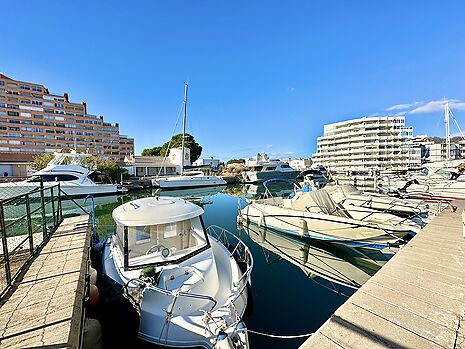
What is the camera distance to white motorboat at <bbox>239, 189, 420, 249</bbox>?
775cm

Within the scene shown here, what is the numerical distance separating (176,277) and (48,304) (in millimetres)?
1820

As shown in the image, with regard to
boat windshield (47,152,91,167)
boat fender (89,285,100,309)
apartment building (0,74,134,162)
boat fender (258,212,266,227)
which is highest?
apartment building (0,74,134,162)

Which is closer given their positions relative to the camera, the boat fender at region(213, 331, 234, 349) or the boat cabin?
the boat fender at region(213, 331, 234, 349)

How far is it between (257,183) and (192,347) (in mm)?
40825

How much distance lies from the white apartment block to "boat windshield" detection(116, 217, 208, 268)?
6227 cm

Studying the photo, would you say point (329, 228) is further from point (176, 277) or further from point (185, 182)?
point (185, 182)

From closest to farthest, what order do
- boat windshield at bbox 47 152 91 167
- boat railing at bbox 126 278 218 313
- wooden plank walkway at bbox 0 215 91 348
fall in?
1. wooden plank walkway at bbox 0 215 91 348
2. boat railing at bbox 126 278 218 313
3. boat windshield at bbox 47 152 91 167

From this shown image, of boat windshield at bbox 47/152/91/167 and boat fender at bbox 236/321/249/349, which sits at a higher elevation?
boat windshield at bbox 47/152/91/167

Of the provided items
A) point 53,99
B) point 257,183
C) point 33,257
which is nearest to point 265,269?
point 33,257

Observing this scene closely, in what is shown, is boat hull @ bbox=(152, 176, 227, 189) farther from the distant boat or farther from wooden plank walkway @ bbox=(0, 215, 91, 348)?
wooden plank walkway @ bbox=(0, 215, 91, 348)

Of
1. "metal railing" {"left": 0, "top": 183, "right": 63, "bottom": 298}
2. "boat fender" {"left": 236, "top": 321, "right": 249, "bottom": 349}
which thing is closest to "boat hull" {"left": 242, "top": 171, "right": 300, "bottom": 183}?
"metal railing" {"left": 0, "top": 183, "right": 63, "bottom": 298}

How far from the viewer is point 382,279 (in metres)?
3.27

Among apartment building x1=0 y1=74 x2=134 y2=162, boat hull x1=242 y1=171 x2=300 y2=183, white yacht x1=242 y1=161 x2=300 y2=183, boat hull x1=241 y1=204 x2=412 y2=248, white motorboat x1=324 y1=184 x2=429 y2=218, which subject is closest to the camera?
boat hull x1=241 y1=204 x2=412 y2=248

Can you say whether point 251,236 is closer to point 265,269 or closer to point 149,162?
point 265,269
